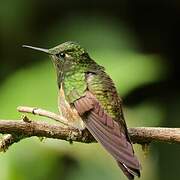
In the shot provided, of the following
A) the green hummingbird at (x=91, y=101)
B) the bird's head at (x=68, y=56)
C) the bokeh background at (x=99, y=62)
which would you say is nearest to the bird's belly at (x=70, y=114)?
the green hummingbird at (x=91, y=101)

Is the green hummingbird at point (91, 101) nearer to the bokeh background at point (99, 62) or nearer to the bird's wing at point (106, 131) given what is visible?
the bird's wing at point (106, 131)

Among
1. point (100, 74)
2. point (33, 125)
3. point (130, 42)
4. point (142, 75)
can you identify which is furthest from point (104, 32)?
point (33, 125)

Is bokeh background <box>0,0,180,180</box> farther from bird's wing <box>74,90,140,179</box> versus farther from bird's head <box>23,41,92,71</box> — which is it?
bird's wing <box>74,90,140,179</box>

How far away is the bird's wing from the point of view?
10.2 ft

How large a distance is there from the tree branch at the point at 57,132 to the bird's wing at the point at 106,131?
0.10 meters

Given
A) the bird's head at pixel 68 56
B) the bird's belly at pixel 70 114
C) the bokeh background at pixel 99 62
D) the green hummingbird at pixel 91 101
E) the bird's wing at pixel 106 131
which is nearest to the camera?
the bird's wing at pixel 106 131

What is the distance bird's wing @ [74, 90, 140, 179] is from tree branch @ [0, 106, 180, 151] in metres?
0.10

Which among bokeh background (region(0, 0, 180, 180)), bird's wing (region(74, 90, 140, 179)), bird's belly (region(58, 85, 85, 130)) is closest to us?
bird's wing (region(74, 90, 140, 179))

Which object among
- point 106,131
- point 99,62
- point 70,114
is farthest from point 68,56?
point 99,62

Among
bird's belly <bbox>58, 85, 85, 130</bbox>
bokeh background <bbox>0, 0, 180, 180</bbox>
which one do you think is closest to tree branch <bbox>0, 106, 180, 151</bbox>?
bird's belly <bbox>58, 85, 85, 130</bbox>

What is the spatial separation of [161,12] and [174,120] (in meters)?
1.69

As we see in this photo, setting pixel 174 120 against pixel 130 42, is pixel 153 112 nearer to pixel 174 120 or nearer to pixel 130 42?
pixel 174 120

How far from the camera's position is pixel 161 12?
691 centimetres

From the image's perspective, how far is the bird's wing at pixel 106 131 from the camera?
10.2ft
